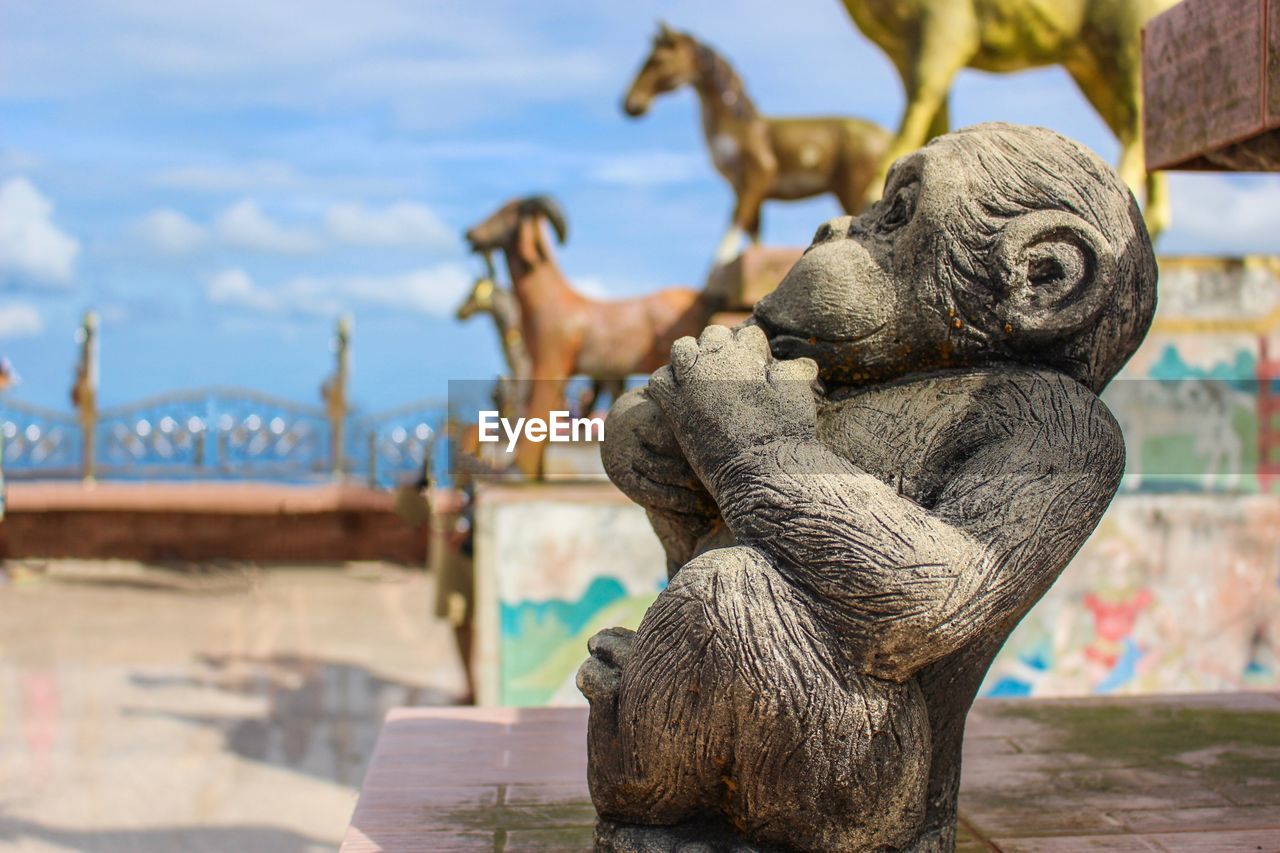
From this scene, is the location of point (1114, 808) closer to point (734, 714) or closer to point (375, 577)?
point (734, 714)

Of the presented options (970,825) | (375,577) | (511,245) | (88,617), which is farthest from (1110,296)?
(375,577)

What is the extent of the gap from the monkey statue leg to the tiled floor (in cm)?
276

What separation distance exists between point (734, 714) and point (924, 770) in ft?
0.84

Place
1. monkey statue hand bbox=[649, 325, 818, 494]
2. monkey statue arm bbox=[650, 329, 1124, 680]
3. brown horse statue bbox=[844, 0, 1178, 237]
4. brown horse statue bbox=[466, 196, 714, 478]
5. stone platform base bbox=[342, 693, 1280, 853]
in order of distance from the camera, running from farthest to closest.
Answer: brown horse statue bbox=[466, 196, 714, 478]
brown horse statue bbox=[844, 0, 1178, 237]
stone platform base bbox=[342, 693, 1280, 853]
monkey statue hand bbox=[649, 325, 818, 494]
monkey statue arm bbox=[650, 329, 1124, 680]

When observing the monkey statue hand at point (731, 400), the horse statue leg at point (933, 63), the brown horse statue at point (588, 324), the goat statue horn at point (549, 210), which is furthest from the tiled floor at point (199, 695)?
the horse statue leg at point (933, 63)

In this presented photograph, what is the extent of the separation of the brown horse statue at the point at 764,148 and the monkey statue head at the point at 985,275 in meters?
3.66

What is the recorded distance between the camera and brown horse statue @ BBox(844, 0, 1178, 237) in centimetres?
423

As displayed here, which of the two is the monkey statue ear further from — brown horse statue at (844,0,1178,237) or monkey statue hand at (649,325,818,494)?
brown horse statue at (844,0,1178,237)

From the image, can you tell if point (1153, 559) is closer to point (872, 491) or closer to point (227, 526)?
point (872, 491)

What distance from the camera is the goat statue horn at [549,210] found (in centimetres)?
523

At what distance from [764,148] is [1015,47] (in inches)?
51.8

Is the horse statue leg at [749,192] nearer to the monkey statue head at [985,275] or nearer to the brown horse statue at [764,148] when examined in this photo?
the brown horse statue at [764,148]

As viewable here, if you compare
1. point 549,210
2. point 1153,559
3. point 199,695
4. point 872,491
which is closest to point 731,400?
point 872,491

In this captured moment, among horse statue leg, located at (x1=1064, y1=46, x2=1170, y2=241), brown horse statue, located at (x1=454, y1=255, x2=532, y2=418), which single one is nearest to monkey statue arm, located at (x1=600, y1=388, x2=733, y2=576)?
horse statue leg, located at (x1=1064, y1=46, x2=1170, y2=241)
